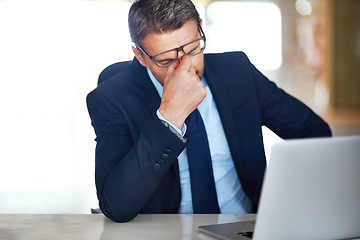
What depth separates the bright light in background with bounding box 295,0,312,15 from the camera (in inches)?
285

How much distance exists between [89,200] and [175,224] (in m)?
3.15

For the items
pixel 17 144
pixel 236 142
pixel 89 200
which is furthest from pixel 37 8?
pixel 236 142

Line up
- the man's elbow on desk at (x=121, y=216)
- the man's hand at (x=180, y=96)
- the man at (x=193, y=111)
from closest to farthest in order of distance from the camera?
the man's elbow on desk at (x=121, y=216)
the man's hand at (x=180, y=96)
the man at (x=193, y=111)

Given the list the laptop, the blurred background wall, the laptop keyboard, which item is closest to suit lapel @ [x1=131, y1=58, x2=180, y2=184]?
the laptop keyboard

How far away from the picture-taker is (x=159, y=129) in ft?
4.84

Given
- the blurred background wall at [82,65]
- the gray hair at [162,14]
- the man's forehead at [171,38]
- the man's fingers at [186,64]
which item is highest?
the gray hair at [162,14]

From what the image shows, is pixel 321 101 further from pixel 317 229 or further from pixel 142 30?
pixel 317 229

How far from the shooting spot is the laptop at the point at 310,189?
36.0 inches

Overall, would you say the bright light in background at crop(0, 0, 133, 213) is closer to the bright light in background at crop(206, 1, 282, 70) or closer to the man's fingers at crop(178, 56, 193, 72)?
the bright light in background at crop(206, 1, 282, 70)

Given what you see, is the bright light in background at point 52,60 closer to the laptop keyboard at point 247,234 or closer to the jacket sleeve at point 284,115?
the jacket sleeve at point 284,115

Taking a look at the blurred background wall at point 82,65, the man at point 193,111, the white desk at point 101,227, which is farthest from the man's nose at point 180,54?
the blurred background wall at point 82,65

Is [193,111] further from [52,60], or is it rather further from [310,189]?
[52,60]

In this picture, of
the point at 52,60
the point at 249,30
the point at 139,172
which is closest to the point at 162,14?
the point at 139,172

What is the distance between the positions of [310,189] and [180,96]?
2.19 ft
